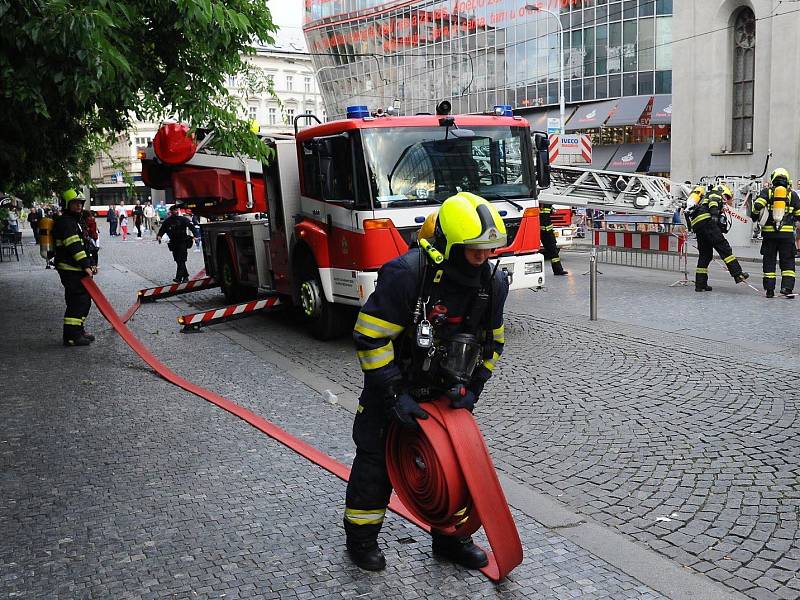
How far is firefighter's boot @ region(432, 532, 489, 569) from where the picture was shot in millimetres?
3992

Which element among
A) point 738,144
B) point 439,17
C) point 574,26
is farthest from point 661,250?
point 439,17

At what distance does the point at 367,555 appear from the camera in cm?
398

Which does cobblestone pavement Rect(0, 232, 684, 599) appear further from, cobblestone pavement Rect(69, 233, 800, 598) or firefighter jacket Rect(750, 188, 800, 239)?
firefighter jacket Rect(750, 188, 800, 239)

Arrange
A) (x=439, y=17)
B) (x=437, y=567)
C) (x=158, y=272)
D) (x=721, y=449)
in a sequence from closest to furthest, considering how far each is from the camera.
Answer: (x=437, y=567) → (x=721, y=449) → (x=158, y=272) → (x=439, y=17)

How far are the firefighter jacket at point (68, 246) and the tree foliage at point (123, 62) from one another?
1024 mm

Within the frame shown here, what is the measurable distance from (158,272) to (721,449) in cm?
1770

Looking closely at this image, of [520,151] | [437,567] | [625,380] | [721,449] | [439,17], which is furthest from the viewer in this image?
[439,17]

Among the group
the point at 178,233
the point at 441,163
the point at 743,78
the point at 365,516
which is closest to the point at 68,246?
the point at 441,163

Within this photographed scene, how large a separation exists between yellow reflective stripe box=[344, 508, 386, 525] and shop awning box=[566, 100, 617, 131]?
39120 millimetres

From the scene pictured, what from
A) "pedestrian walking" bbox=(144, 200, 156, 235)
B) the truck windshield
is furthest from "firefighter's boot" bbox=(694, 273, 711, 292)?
"pedestrian walking" bbox=(144, 200, 156, 235)

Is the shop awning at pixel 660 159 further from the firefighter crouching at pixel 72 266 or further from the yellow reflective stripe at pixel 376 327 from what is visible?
the yellow reflective stripe at pixel 376 327

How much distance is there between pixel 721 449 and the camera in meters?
5.60

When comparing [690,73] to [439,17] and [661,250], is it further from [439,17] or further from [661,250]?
[439,17]

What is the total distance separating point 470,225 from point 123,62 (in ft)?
10.3
